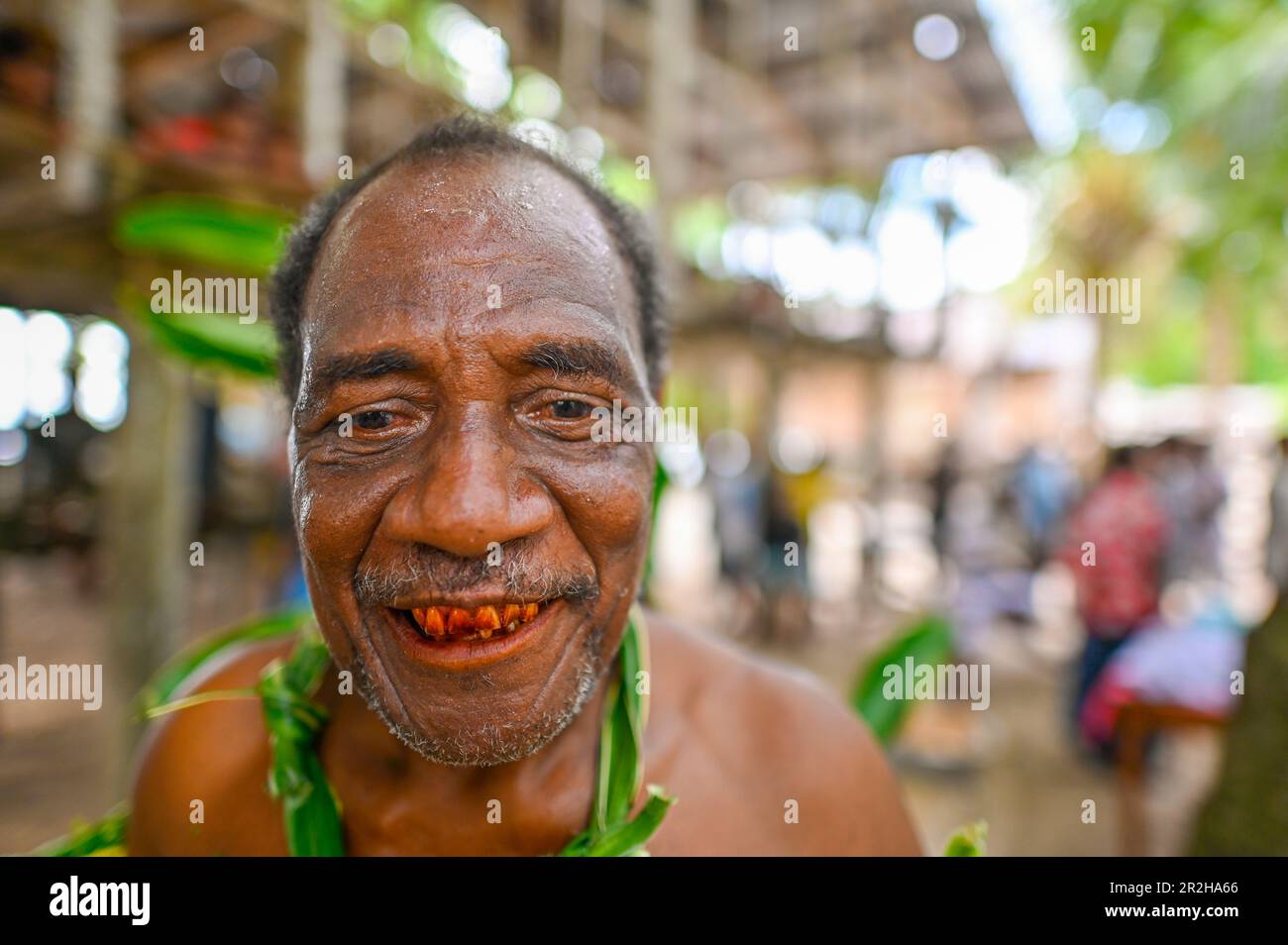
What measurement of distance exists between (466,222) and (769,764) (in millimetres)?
946

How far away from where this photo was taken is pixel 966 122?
8.80 m

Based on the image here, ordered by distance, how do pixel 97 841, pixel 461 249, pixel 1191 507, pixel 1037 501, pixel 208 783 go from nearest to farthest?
pixel 461 249, pixel 208 783, pixel 97 841, pixel 1191 507, pixel 1037 501

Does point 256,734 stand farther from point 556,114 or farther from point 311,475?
point 556,114

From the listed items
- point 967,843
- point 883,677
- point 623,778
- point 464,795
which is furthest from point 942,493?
point 464,795

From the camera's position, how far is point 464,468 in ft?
3.09

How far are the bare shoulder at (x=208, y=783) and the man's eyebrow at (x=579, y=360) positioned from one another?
0.81 metres

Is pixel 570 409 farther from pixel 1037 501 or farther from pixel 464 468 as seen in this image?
pixel 1037 501

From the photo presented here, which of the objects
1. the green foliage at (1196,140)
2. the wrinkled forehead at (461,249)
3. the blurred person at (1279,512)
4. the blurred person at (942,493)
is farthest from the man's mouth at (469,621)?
the blurred person at (942,493)

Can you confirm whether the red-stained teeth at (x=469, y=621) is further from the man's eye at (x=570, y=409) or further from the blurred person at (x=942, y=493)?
the blurred person at (x=942, y=493)

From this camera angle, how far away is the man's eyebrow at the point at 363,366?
981mm

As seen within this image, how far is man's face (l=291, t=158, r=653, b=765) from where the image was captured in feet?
3.16

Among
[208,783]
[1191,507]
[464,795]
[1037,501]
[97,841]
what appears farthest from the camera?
[1037,501]
